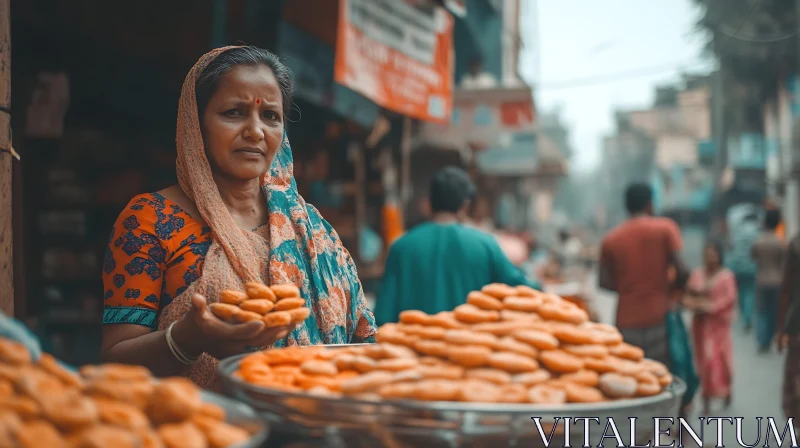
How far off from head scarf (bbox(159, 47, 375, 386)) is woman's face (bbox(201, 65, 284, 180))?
1.9 inches

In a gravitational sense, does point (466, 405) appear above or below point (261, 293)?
below

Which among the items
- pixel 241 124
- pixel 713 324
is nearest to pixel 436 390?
pixel 241 124

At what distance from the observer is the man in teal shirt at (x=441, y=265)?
432cm

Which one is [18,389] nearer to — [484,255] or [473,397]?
[473,397]

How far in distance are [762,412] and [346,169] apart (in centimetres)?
486

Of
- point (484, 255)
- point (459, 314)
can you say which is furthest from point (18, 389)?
point (484, 255)

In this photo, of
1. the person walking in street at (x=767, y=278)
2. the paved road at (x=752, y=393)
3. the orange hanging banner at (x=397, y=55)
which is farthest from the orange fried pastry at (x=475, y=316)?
the person walking in street at (x=767, y=278)

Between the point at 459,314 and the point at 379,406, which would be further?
the point at 459,314

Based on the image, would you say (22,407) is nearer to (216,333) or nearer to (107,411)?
(107,411)

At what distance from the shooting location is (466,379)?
60.4 inches

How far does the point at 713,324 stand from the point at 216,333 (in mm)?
7942

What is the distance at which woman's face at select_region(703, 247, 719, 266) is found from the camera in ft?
29.7

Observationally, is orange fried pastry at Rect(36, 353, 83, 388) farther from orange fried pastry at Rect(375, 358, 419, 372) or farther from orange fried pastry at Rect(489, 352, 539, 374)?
orange fried pastry at Rect(489, 352, 539, 374)

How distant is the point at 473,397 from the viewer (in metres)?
1.42
